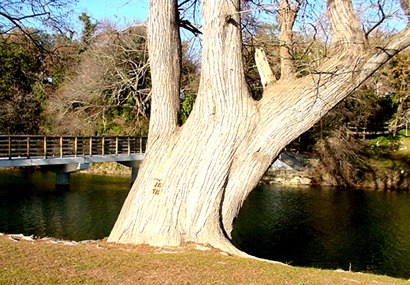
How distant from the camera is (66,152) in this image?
22406 mm

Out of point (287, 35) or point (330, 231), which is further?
point (330, 231)

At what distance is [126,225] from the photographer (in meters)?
7.23

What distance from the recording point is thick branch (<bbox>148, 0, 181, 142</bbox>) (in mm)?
7516

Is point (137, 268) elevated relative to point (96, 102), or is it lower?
lower

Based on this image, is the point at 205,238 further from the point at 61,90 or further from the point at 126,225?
the point at 61,90

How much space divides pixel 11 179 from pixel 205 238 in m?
21.6

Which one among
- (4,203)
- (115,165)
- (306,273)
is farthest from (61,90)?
(306,273)

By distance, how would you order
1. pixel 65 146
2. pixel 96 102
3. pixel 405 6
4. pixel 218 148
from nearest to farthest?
pixel 405 6 < pixel 218 148 < pixel 65 146 < pixel 96 102

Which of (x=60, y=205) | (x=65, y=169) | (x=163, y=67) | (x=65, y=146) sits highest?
(x=163, y=67)

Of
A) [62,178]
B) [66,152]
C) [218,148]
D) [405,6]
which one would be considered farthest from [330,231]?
[62,178]

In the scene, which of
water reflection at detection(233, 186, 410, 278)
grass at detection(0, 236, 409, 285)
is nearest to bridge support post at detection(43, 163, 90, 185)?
water reflection at detection(233, 186, 410, 278)

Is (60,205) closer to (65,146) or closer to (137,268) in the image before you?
(65,146)

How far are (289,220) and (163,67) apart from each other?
9.81m

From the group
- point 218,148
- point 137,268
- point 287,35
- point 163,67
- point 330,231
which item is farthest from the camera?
point 330,231
